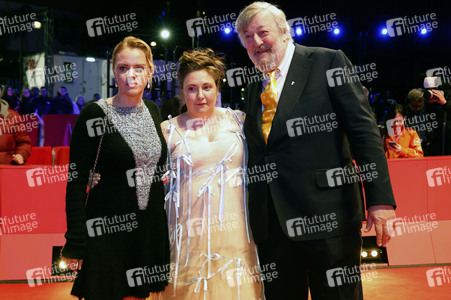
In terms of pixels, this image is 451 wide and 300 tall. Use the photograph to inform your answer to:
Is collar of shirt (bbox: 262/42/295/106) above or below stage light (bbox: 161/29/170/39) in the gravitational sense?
below

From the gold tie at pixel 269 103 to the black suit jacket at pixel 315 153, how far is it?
5 cm

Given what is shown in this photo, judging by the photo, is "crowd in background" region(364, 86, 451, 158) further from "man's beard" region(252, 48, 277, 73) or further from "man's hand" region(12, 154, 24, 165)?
"man's hand" region(12, 154, 24, 165)

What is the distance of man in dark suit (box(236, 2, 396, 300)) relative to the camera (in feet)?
6.85

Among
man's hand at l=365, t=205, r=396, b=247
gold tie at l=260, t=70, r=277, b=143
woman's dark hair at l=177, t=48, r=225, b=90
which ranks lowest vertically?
man's hand at l=365, t=205, r=396, b=247

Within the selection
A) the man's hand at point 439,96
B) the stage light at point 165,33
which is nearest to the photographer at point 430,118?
the man's hand at point 439,96

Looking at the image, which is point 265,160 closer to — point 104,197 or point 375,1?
point 104,197

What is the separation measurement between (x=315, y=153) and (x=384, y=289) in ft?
8.12

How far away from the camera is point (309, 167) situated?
6.98 feet

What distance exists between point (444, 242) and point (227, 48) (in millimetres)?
13645

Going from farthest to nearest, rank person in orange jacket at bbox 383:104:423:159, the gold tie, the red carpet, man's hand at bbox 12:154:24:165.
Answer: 1. person in orange jacket at bbox 383:104:423:159
2. man's hand at bbox 12:154:24:165
3. the red carpet
4. the gold tie

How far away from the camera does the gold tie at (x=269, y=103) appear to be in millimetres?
2234

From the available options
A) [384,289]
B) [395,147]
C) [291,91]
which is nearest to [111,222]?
[291,91]

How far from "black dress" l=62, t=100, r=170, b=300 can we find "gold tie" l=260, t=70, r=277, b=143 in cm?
65

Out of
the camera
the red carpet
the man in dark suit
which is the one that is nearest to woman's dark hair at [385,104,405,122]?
the camera
